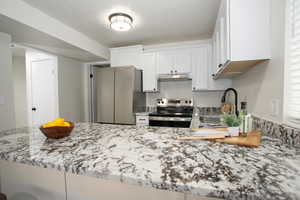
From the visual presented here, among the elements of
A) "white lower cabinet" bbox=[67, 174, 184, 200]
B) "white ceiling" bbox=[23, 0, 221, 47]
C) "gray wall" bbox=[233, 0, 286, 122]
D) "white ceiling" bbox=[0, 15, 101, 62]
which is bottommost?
"white lower cabinet" bbox=[67, 174, 184, 200]

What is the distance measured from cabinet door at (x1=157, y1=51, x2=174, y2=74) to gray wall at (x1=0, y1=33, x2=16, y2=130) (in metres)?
2.45

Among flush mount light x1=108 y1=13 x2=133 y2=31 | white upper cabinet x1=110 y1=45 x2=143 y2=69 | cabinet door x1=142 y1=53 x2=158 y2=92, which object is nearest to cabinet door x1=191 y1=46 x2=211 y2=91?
cabinet door x1=142 y1=53 x2=158 y2=92

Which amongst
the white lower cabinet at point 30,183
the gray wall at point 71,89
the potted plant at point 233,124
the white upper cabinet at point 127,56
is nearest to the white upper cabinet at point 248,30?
the potted plant at point 233,124

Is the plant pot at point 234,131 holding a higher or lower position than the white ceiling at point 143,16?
lower

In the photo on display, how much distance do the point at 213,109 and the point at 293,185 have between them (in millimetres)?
2754

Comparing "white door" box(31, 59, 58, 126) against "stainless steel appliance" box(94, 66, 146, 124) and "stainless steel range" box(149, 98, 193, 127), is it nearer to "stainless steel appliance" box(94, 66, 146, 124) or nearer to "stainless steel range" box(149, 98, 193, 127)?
"stainless steel appliance" box(94, 66, 146, 124)

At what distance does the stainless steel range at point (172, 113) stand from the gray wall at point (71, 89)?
1984 mm

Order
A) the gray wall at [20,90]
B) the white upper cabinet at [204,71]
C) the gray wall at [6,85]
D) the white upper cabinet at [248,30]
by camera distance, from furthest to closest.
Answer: the gray wall at [20,90] → the white upper cabinet at [204,71] → the gray wall at [6,85] → the white upper cabinet at [248,30]

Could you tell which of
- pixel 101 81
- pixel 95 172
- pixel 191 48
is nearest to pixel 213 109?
pixel 191 48

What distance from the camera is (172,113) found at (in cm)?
278

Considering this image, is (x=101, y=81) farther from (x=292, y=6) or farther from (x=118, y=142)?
(x=292, y=6)

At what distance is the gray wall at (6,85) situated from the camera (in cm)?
186

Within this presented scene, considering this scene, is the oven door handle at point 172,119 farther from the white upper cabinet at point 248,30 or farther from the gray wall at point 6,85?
the gray wall at point 6,85

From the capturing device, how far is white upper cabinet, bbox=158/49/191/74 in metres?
2.78
